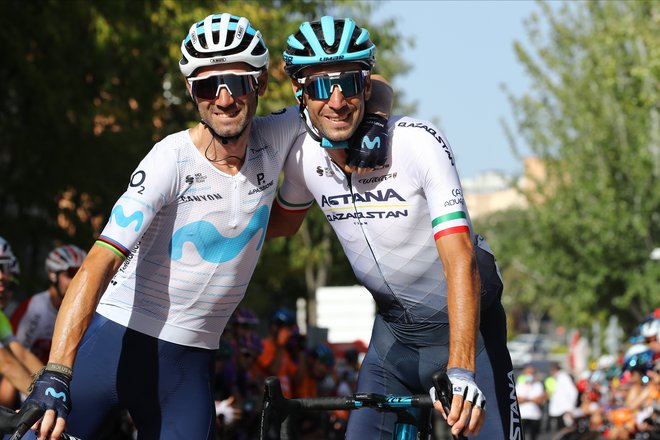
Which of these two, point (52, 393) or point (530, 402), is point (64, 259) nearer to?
point (52, 393)

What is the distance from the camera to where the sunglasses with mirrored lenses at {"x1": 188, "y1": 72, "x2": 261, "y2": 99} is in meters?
5.38

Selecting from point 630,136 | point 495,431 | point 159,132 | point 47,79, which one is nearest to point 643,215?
point 630,136

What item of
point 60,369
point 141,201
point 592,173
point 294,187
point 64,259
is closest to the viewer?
point 60,369

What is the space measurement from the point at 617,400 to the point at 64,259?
971 cm

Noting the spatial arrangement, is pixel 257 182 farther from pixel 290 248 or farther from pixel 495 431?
pixel 290 248

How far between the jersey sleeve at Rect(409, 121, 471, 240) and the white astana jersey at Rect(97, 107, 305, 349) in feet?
2.50

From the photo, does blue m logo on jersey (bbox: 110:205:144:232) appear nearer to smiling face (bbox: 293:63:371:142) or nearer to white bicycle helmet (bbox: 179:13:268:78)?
white bicycle helmet (bbox: 179:13:268:78)

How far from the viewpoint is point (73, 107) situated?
17359mm

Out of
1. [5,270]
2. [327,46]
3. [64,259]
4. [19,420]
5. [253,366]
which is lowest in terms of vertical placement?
[19,420]

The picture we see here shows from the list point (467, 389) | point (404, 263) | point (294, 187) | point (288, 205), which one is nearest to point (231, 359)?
point (288, 205)

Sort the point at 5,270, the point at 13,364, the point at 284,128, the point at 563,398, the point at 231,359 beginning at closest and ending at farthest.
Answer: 1. the point at 284,128
2. the point at 13,364
3. the point at 5,270
4. the point at 231,359
5. the point at 563,398

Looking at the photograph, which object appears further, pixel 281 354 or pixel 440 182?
pixel 281 354

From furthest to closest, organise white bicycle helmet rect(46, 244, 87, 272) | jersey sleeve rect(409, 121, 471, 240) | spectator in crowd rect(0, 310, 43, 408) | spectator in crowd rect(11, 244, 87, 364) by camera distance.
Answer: white bicycle helmet rect(46, 244, 87, 272)
spectator in crowd rect(11, 244, 87, 364)
spectator in crowd rect(0, 310, 43, 408)
jersey sleeve rect(409, 121, 471, 240)

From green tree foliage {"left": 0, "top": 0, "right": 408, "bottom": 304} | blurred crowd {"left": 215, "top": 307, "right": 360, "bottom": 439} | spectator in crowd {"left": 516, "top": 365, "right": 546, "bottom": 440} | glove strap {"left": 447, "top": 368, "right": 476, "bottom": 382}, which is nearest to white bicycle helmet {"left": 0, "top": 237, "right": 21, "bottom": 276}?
blurred crowd {"left": 215, "top": 307, "right": 360, "bottom": 439}
